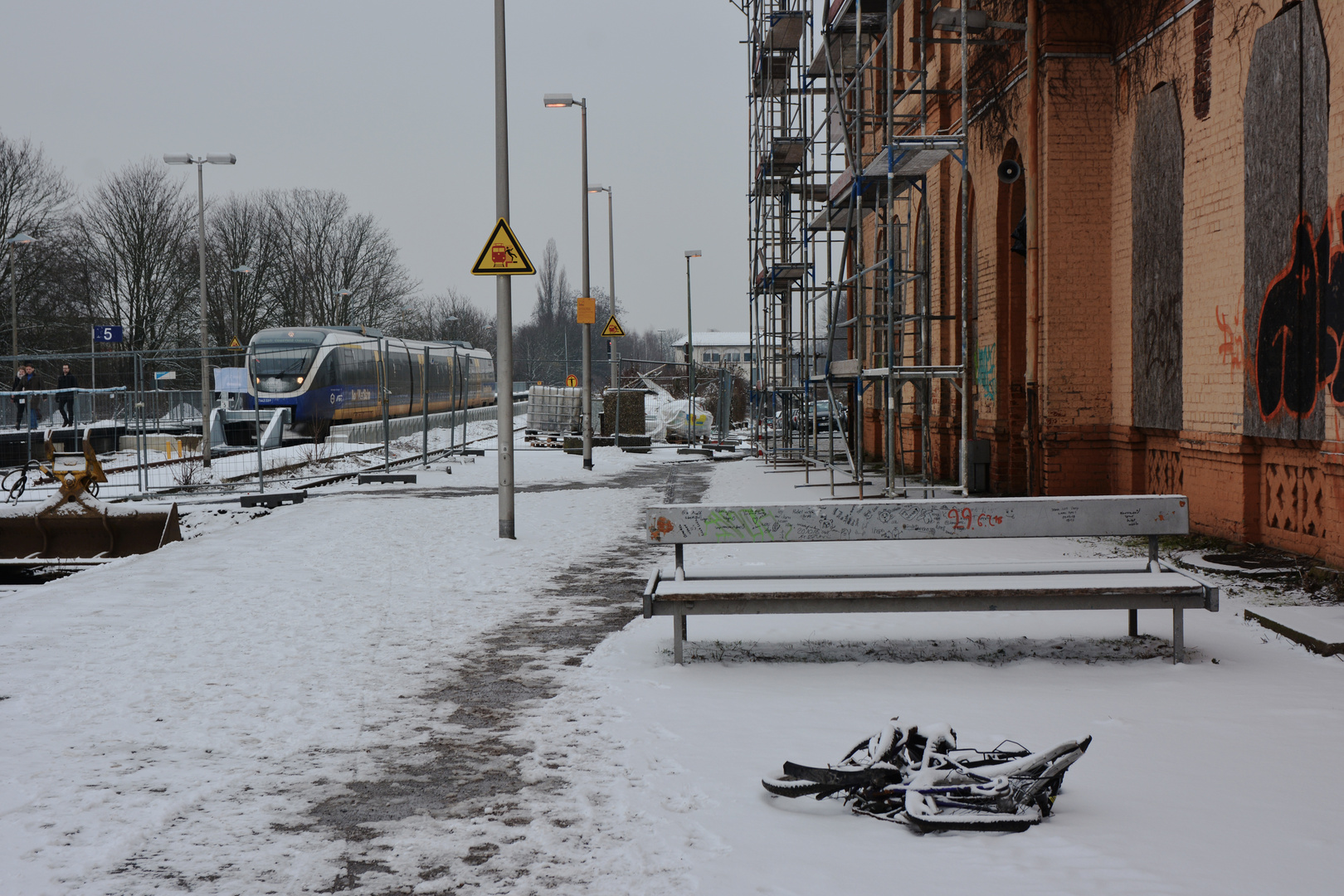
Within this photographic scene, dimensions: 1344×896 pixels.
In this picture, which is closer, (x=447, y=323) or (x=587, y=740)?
(x=587, y=740)

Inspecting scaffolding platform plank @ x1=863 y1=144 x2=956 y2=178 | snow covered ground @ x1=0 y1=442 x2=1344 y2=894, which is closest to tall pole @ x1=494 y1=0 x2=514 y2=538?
snow covered ground @ x1=0 y1=442 x2=1344 y2=894

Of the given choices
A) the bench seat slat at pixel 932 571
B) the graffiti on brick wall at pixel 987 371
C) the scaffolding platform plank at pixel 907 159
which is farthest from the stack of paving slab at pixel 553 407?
→ the bench seat slat at pixel 932 571

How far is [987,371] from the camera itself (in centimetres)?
1435

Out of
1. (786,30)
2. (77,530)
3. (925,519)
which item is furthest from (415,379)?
(925,519)

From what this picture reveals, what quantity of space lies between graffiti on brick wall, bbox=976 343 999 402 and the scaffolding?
27 cm

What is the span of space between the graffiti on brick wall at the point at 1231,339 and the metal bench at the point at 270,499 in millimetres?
11461

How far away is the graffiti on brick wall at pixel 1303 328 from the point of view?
7.70 m

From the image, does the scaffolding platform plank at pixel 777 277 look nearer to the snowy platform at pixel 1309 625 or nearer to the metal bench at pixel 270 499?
the metal bench at pixel 270 499

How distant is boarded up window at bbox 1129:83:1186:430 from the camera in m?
10.2

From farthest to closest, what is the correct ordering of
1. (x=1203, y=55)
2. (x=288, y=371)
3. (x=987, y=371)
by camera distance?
(x=288, y=371) → (x=987, y=371) → (x=1203, y=55)

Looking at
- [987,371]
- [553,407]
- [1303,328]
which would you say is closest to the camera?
[1303,328]

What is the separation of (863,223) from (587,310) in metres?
5.81

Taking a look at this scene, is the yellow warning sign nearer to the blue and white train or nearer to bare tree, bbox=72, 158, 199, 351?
the blue and white train

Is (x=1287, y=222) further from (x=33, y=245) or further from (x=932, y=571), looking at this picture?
(x=33, y=245)
